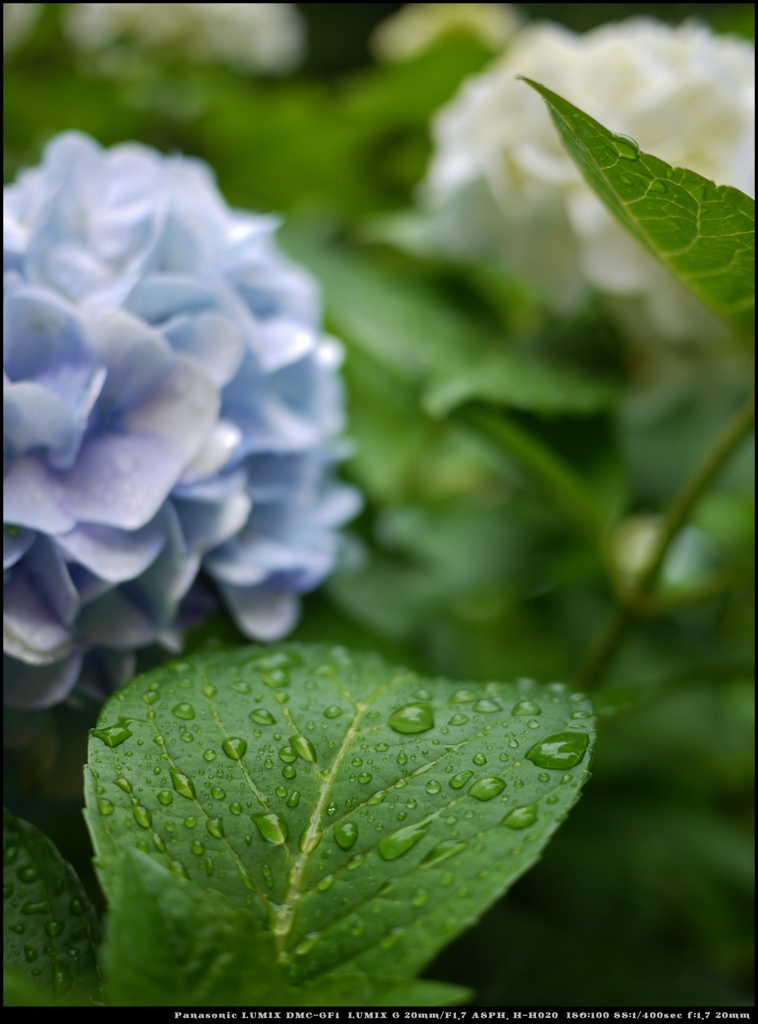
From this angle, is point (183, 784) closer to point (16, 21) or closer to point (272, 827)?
point (272, 827)

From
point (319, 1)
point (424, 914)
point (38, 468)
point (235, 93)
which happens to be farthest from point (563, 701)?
point (319, 1)

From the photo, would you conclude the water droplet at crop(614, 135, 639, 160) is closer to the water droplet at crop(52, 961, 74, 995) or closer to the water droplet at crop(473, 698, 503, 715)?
the water droplet at crop(473, 698, 503, 715)

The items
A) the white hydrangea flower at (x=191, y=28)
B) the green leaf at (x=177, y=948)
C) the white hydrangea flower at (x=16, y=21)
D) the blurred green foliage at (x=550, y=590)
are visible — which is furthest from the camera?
the white hydrangea flower at (x=191, y=28)

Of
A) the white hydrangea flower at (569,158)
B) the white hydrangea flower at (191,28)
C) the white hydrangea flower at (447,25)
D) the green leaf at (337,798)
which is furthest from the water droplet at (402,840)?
the white hydrangea flower at (191,28)

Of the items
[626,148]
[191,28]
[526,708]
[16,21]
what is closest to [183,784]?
[526,708]

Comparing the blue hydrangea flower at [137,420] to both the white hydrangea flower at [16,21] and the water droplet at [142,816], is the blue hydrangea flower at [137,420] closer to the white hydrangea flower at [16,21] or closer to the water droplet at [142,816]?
the water droplet at [142,816]

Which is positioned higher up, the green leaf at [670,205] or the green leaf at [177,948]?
the green leaf at [670,205]
